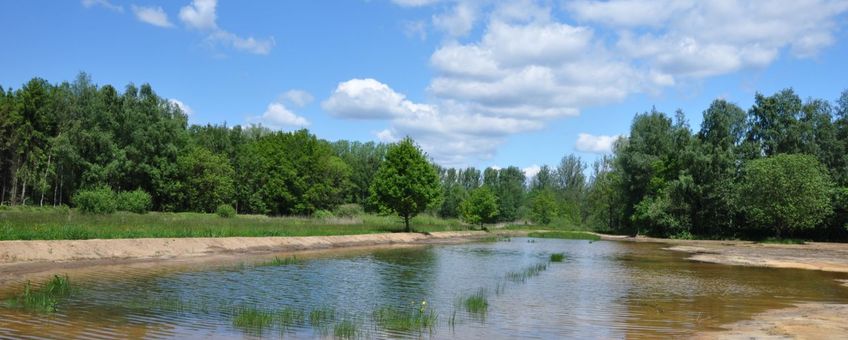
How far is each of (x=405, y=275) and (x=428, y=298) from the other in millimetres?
7428

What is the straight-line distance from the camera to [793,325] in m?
16.2

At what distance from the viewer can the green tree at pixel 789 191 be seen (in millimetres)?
63844

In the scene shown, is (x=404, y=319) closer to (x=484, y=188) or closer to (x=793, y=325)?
(x=793, y=325)

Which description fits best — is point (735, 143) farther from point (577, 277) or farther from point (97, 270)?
point (97, 270)

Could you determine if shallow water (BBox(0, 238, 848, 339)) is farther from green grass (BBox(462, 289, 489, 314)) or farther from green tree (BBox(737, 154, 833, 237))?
green tree (BBox(737, 154, 833, 237))

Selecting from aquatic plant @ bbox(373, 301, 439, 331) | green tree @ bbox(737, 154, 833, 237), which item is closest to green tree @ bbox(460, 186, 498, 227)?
green tree @ bbox(737, 154, 833, 237)

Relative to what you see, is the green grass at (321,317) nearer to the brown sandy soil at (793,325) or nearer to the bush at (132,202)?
the brown sandy soil at (793,325)

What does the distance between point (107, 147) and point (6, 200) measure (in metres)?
20.4

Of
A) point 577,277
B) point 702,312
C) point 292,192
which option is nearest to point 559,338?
point 702,312

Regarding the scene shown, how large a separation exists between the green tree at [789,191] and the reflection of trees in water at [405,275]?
44.9m

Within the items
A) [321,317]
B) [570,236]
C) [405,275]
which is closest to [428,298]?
[321,317]

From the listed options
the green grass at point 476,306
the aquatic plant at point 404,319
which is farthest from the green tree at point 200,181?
the aquatic plant at point 404,319

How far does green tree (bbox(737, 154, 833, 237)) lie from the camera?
209 feet

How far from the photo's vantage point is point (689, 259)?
44438 mm
